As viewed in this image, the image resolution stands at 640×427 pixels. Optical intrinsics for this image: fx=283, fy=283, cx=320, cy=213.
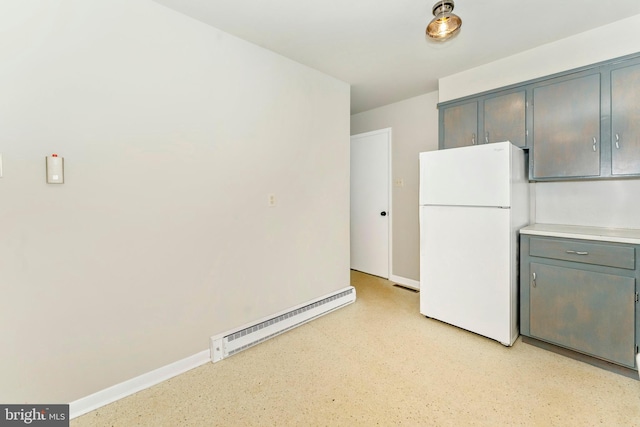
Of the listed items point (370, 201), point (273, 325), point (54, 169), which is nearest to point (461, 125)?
point (370, 201)

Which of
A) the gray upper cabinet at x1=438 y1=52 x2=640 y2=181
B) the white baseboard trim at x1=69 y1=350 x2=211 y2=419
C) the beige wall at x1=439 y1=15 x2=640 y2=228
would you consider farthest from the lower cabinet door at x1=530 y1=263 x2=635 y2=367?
the white baseboard trim at x1=69 y1=350 x2=211 y2=419

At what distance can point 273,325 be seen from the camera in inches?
95.5

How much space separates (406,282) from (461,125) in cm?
201

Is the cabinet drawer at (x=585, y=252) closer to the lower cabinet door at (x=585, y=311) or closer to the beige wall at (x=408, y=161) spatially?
the lower cabinet door at (x=585, y=311)

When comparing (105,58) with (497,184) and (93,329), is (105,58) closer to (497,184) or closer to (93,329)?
(93,329)

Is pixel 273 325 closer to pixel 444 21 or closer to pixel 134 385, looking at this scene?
pixel 134 385

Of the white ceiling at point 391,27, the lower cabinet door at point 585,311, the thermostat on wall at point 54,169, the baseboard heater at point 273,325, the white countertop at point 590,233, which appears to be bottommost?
the baseboard heater at point 273,325

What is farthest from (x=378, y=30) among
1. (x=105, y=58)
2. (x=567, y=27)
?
(x=105, y=58)

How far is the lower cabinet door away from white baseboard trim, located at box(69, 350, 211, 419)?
2569mm

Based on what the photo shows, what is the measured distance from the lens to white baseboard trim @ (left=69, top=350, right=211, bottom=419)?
1.60 meters

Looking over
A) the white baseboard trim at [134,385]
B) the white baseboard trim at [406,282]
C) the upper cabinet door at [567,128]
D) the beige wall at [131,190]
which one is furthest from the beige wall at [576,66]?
the white baseboard trim at [134,385]

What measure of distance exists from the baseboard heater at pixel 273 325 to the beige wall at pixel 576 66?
6.91 feet

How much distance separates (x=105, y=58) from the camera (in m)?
1.64

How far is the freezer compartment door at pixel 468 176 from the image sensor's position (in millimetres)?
2182
